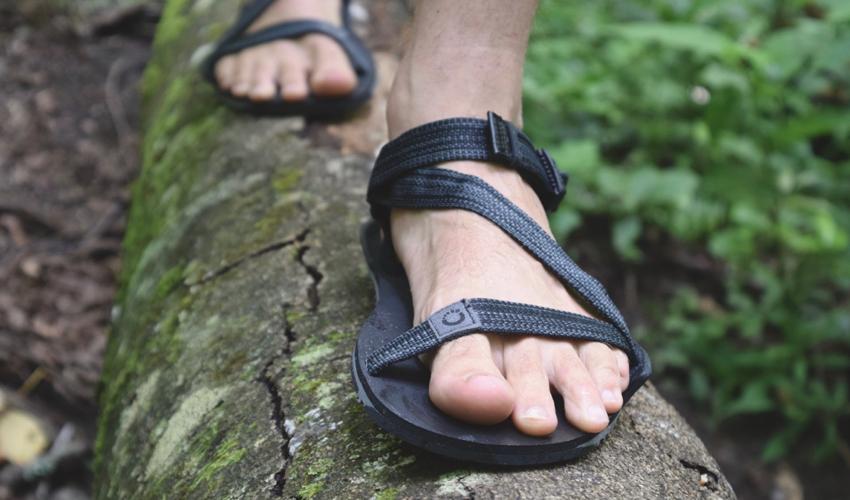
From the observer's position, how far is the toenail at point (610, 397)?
1040mm

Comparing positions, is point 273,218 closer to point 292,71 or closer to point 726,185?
point 292,71

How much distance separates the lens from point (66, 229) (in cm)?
288

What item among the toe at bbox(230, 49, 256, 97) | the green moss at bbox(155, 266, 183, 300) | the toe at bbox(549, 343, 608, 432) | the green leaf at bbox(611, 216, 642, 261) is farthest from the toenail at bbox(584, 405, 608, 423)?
the green leaf at bbox(611, 216, 642, 261)

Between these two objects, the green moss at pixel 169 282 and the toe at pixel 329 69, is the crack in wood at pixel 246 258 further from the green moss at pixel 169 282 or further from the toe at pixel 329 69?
the toe at pixel 329 69

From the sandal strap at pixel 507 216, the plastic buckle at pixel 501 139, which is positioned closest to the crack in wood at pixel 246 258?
the sandal strap at pixel 507 216

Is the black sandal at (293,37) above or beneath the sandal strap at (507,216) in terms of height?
beneath

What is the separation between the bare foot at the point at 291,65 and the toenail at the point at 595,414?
125cm

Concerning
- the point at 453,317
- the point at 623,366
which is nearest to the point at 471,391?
the point at 453,317

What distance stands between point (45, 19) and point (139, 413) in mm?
3282

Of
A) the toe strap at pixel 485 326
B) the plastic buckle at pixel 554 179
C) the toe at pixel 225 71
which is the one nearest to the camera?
the toe strap at pixel 485 326

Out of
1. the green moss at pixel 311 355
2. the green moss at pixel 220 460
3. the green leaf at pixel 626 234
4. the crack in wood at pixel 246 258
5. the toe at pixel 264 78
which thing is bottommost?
the green leaf at pixel 626 234

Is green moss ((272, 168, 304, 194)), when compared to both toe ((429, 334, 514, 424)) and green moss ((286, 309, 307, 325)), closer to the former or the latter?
green moss ((286, 309, 307, 325))

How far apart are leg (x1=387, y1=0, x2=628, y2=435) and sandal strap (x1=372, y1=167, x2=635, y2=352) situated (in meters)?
0.02

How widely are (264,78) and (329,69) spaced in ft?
0.62
